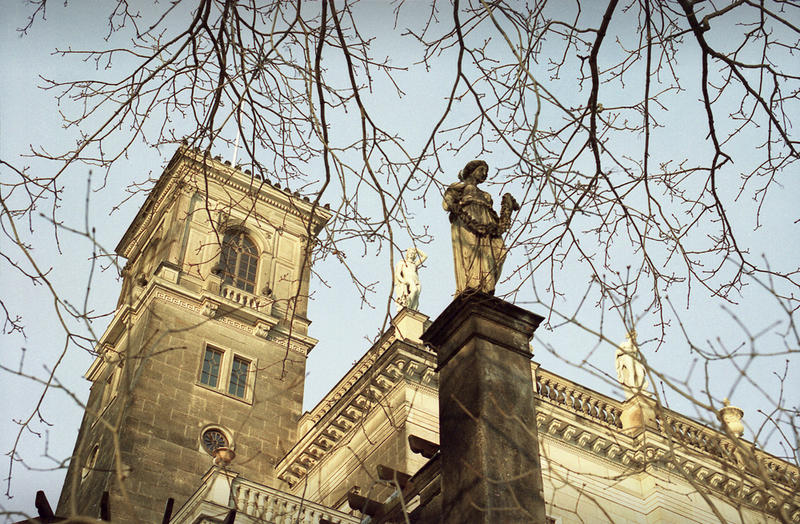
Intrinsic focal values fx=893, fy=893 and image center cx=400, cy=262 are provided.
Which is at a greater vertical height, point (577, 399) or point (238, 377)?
point (238, 377)

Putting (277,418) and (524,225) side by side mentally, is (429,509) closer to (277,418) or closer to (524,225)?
(524,225)

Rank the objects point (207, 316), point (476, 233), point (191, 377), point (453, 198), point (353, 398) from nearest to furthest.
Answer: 1. point (476, 233)
2. point (453, 198)
3. point (353, 398)
4. point (191, 377)
5. point (207, 316)

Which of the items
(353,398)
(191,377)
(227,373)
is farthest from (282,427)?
(353,398)

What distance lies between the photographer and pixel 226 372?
83.0 ft

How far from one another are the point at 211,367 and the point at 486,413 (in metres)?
18.6

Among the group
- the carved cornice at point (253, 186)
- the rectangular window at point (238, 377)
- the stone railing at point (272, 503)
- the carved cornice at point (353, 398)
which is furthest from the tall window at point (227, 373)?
the stone railing at point (272, 503)

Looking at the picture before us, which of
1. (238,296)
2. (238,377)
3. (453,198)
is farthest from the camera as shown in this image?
(238,296)

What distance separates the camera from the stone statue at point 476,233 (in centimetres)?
924

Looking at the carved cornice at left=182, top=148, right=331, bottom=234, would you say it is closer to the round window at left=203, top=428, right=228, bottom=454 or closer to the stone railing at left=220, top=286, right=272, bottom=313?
the stone railing at left=220, top=286, right=272, bottom=313

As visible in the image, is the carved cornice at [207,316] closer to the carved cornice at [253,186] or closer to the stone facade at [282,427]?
the stone facade at [282,427]

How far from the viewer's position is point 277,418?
2538 centimetres

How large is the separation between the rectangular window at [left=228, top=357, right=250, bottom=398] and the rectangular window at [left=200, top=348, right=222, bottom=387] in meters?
0.44

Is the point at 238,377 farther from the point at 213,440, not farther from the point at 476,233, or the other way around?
the point at 476,233

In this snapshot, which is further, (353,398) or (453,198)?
(353,398)
